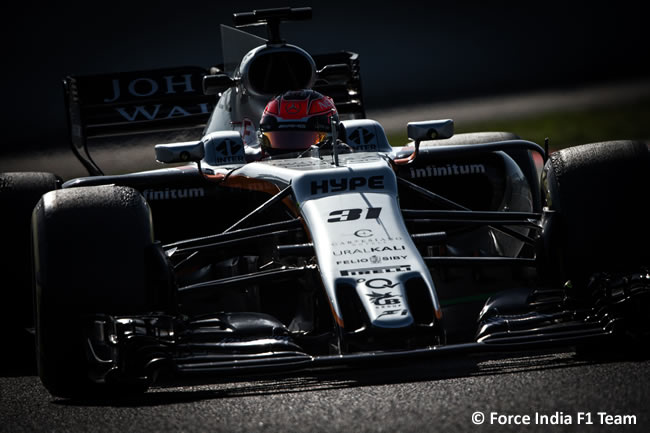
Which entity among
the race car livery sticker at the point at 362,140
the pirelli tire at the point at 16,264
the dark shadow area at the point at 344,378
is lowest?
the dark shadow area at the point at 344,378

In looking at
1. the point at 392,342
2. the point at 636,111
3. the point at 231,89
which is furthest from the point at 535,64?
the point at 392,342

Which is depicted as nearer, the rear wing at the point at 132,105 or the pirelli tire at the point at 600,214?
the pirelli tire at the point at 600,214

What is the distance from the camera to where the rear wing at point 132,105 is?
884 cm

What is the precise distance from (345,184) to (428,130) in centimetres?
83

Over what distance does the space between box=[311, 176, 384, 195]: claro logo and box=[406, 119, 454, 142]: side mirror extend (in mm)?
641

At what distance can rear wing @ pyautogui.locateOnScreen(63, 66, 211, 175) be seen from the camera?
8844mm

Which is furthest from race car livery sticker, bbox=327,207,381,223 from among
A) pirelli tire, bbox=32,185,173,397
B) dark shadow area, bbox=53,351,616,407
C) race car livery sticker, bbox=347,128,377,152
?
race car livery sticker, bbox=347,128,377,152

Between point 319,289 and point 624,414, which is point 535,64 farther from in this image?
point 624,414

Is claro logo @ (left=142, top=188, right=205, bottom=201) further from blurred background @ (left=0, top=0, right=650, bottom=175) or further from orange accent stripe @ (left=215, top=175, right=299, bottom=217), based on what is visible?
blurred background @ (left=0, top=0, right=650, bottom=175)

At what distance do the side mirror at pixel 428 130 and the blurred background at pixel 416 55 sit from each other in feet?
26.5

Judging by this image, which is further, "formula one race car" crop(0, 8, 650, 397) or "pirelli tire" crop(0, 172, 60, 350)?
"pirelli tire" crop(0, 172, 60, 350)

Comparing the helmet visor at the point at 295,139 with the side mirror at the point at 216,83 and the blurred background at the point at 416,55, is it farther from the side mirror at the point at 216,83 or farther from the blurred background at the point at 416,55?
the blurred background at the point at 416,55

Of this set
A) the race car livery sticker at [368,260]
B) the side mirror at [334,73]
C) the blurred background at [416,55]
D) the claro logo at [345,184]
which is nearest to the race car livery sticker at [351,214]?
the claro logo at [345,184]

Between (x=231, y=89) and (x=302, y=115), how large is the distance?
1.33m
